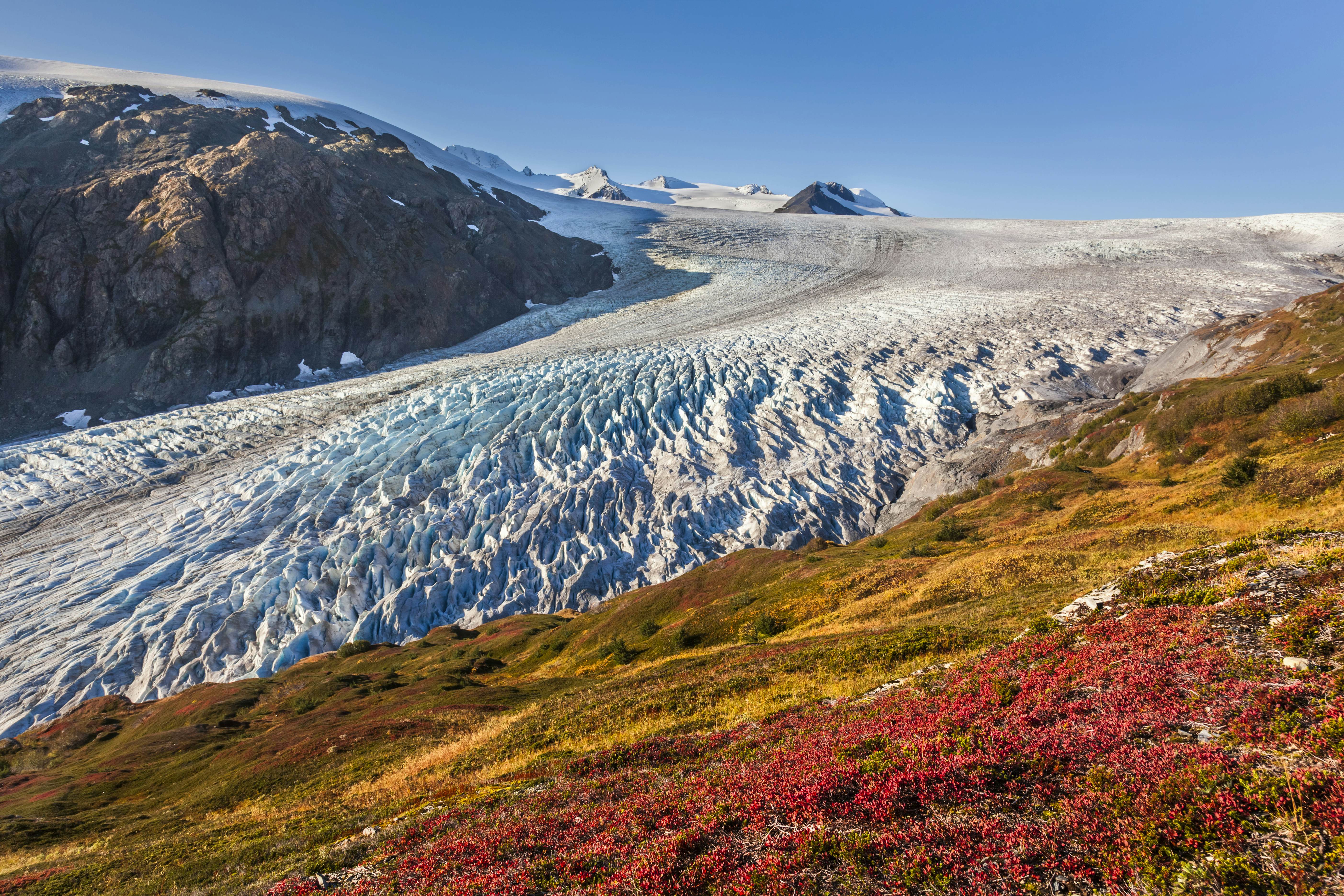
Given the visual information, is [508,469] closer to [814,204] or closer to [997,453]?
[997,453]

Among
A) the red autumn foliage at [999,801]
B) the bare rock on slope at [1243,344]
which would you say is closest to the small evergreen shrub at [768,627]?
the red autumn foliage at [999,801]

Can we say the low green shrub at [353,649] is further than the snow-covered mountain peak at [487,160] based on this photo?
No

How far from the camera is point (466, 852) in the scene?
762cm

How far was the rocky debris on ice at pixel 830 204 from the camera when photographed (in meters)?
147

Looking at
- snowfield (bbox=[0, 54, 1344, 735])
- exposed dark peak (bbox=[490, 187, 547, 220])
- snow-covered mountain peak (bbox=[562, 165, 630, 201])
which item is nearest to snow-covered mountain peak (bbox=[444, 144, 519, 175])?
snow-covered mountain peak (bbox=[562, 165, 630, 201])

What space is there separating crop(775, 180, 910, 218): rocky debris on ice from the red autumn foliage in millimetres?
134168

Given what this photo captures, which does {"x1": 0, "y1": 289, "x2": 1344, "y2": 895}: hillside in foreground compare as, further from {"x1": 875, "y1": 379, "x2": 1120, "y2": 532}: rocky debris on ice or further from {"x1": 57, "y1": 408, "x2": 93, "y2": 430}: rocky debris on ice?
{"x1": 57, "y1": 408, "x2": 93, "y2": 430}: rocky debris on ice

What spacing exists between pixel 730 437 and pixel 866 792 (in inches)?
1459

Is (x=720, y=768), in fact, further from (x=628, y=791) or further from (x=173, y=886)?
(x=173, y=886)

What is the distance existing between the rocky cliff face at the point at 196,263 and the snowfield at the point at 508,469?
6020 mm

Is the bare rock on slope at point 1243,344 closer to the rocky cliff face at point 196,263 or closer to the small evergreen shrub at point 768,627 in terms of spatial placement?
the small evergreen shrub at point 768,627

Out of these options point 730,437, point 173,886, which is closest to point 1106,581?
point 173,886

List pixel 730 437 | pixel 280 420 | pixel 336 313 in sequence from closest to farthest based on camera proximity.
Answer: pixel 730 437, pixel 280 420, pixel 336 313

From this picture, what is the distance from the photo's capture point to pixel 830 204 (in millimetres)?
156375
